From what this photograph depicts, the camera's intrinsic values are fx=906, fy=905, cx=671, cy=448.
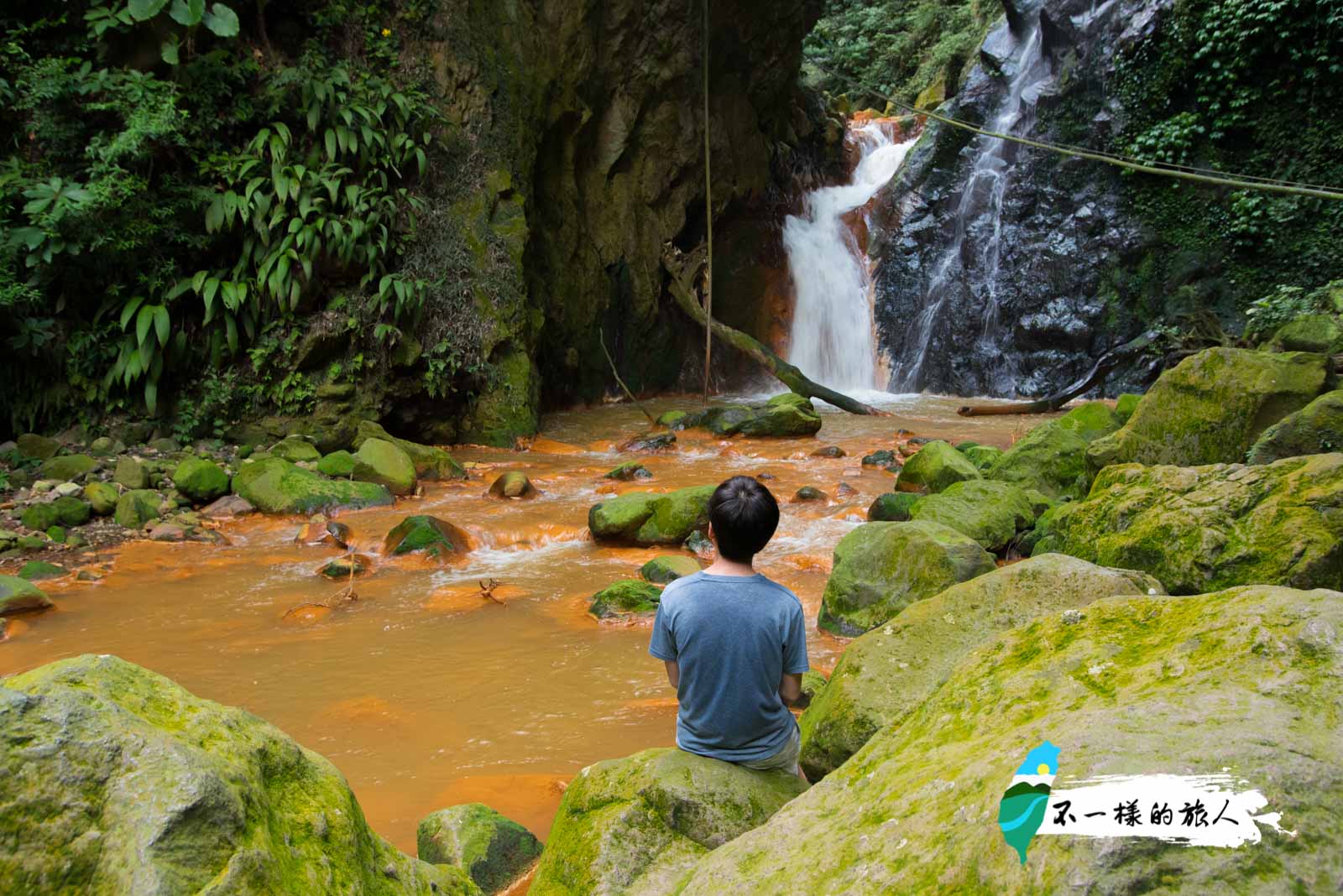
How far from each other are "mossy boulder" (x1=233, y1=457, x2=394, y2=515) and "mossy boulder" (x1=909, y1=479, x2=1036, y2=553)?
182 inches

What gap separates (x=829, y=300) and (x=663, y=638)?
49.9 ft

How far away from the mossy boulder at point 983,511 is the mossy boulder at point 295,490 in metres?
4.63

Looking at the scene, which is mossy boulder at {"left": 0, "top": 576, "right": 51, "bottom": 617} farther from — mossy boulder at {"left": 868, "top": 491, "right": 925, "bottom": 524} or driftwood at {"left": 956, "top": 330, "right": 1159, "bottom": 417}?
driftwood at {"left": 956, "top": 330, "right": 1159, "bottom": 417}

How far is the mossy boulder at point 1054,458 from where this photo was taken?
7.23 m

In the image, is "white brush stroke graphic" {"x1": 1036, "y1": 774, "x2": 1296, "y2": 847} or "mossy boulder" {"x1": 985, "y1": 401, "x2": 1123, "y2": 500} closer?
"white brush stroke graphic" {"x1": 1036, "y1": 774, "x2": 1296, "y2": 847}

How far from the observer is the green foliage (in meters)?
23.8

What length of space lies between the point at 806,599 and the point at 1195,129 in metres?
12.1

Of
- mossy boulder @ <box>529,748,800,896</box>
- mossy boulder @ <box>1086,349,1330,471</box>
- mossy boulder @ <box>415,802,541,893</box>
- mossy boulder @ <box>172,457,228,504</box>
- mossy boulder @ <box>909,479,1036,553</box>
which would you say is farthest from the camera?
mossy boulder @ <box>172,457,228,504</box>

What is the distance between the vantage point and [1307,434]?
16.8 feet

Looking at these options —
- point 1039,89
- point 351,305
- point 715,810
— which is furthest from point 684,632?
point 1039,89

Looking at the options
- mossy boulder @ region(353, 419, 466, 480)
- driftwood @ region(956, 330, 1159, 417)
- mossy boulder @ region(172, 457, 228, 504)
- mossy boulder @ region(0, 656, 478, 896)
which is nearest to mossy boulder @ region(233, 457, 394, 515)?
mossy boulder @ region(172, 457, 228, 504)

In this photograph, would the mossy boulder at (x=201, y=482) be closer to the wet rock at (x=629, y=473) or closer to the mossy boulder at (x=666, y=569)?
the wet rock at (x=629, y=473)

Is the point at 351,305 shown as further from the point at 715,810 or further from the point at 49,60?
the point at 715,810

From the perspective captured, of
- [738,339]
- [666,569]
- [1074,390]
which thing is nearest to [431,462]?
[666,569]
